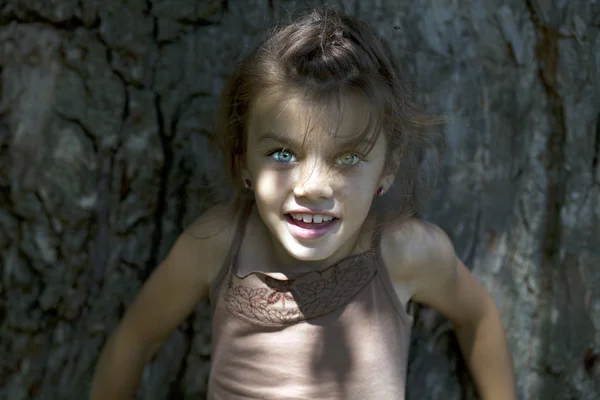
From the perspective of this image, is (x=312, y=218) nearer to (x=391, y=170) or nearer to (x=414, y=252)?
(x=391, y=170)

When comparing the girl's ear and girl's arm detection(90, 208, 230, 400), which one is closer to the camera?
the girl's ear

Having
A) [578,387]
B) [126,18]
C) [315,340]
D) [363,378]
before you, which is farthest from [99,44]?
[578,387]

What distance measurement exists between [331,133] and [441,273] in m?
0.63

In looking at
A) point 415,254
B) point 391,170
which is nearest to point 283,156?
point 391,170

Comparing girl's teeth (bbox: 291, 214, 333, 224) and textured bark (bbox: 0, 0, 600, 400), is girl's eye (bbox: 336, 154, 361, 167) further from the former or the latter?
textured bark (bbox: 0, 0, 600, 400)

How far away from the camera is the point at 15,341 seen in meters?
2.48

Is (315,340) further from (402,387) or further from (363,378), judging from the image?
(402,387)

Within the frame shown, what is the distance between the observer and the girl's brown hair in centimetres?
189

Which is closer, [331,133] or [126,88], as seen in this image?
[331,133]

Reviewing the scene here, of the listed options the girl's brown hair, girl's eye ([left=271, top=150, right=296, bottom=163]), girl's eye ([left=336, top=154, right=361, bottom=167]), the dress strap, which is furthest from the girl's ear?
the dress strap

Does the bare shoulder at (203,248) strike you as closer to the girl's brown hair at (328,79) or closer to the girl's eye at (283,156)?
the girl's brown hair at (328,79)

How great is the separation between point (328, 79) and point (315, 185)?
0.26 m

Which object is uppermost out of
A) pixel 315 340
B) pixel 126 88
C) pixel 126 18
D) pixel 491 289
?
pixel 126 18

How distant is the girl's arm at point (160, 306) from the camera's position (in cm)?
221
